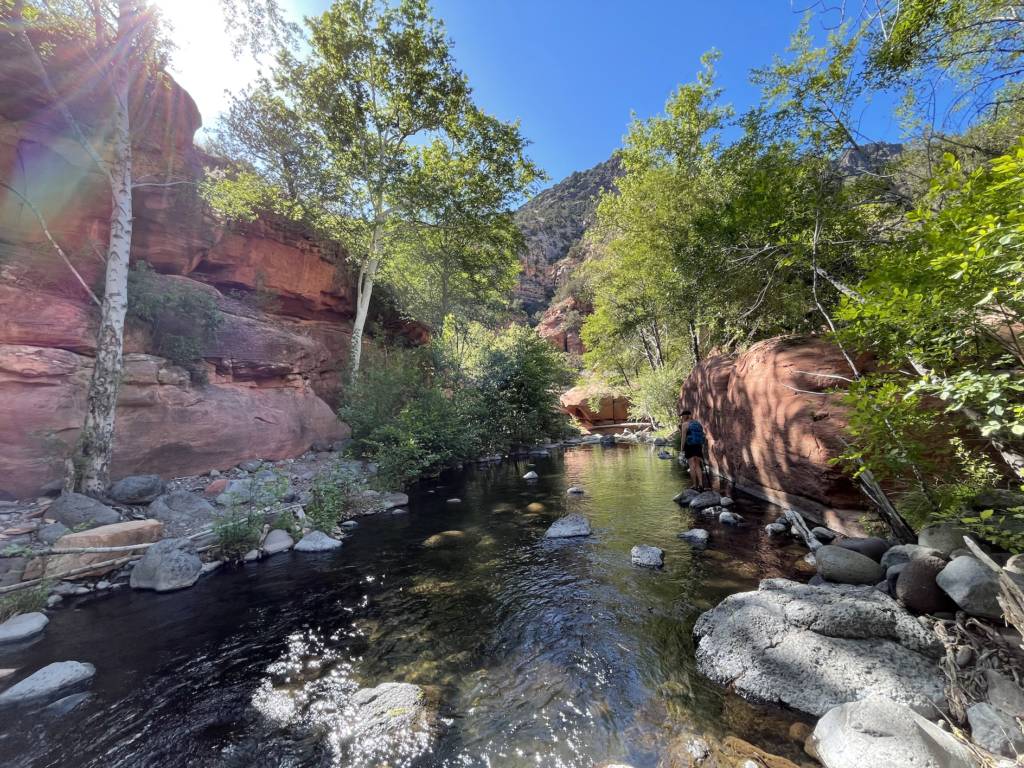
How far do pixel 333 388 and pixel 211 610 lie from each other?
12309 mm

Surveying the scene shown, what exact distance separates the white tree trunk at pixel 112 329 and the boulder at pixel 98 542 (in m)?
1.94

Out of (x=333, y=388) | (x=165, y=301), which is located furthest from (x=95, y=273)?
(x=333, y=388)

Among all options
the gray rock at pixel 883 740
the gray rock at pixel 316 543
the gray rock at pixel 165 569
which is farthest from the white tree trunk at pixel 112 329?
the gray rock at pixel 883 740

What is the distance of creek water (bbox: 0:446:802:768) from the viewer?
291 cm

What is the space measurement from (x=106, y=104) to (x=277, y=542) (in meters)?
11.5

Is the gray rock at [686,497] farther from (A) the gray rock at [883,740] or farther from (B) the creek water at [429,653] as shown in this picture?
(A) the gray rock at [883,740]

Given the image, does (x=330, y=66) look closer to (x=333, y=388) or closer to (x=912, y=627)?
(x=333, y=388)

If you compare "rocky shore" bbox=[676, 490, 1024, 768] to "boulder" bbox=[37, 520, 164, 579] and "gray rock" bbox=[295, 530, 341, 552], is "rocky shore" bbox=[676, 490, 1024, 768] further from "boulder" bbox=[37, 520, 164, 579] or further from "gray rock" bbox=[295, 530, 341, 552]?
"boulder" bbox=[37, 520, 164, 579]

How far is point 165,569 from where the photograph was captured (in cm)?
564

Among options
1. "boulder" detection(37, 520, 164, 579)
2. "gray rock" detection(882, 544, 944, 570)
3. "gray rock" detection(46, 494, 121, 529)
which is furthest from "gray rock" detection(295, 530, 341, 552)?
"gray rock" detection(882, 544, 944, 570)

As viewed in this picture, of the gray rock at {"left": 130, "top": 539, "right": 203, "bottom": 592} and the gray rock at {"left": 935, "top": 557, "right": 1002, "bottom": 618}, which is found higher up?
the gray rock at {"left": 935, "top": 557, "right": 1002, "bottom": 618}

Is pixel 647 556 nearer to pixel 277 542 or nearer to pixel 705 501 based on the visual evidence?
pixel 705 501

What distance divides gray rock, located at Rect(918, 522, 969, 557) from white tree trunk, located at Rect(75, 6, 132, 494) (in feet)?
41.4

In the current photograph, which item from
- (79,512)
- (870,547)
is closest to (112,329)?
(79,512)
